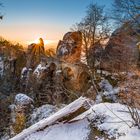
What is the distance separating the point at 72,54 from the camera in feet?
103

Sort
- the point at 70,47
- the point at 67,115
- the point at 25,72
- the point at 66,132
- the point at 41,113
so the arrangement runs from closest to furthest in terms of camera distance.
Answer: the point at 66,132
the point at 67,115
the point at 41,113
the point at 70,47
the point at 25,72

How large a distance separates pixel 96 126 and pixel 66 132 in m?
0.32

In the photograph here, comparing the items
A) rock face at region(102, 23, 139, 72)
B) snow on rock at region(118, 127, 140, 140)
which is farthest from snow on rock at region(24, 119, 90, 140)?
rock face at region(102, 23, 139, 72)

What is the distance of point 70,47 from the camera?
1268 inches

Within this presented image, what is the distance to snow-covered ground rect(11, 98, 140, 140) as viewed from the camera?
10.9 feet

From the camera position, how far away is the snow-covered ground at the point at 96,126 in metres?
3.32

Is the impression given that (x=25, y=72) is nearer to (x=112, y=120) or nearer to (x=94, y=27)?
(x=94, y=27)

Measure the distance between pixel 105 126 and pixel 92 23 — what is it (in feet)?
77.2

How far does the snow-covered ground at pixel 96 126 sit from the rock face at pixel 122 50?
732 inches

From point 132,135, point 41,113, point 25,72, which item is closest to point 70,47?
point 25,72

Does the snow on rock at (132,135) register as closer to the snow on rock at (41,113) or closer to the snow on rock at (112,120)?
the snow on rock at (112,120)

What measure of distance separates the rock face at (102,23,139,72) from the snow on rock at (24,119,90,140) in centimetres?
1881

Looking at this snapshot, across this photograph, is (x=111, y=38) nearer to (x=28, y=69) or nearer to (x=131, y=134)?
(x=28, y=69)

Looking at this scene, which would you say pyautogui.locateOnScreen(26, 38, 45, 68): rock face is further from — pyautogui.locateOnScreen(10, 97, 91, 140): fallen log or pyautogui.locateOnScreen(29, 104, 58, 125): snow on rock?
pyautogui.locateOnScreen(10, 97, 91, 140): fallen log
